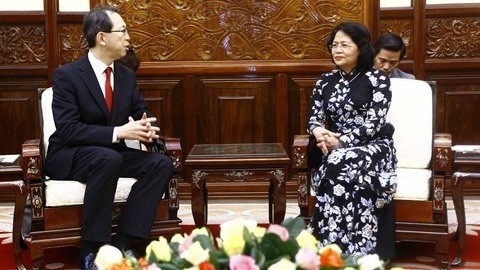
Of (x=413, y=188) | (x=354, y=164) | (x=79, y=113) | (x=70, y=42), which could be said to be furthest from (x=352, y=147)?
(x=70, y=42)

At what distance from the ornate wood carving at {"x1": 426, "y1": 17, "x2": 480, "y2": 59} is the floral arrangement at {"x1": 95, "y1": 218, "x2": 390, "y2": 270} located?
434 centimetres

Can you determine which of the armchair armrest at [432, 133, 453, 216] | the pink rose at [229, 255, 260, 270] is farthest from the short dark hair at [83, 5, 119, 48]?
the pink rose at [229, 255, 260, 270]

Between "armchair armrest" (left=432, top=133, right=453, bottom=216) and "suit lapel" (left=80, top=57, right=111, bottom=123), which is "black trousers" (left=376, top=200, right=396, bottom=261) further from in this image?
"suit lapel" (left=80, top=57, right=111, bottom=123)

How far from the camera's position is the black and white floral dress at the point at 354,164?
13.6ft

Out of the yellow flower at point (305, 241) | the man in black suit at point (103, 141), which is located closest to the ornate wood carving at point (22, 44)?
the man in black suit at point (103, 141)

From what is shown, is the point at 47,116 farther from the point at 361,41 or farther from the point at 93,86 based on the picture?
the point at 361,41

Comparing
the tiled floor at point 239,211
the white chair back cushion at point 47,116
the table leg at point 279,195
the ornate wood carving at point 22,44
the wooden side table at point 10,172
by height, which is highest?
the ornate wood carving at point 22,44

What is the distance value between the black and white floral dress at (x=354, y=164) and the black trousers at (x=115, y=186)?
80 cm

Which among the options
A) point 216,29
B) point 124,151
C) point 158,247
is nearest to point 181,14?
point 216,29

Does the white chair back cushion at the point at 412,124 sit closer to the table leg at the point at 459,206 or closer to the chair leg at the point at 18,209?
the table leg at the point at 459,206

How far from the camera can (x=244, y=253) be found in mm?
1730

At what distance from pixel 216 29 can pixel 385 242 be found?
224 centimetres

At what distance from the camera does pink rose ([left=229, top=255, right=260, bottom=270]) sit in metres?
1.64

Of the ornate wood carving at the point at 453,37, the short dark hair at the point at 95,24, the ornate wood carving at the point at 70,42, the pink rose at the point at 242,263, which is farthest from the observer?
the ornate wood carving at the point at 453,37
